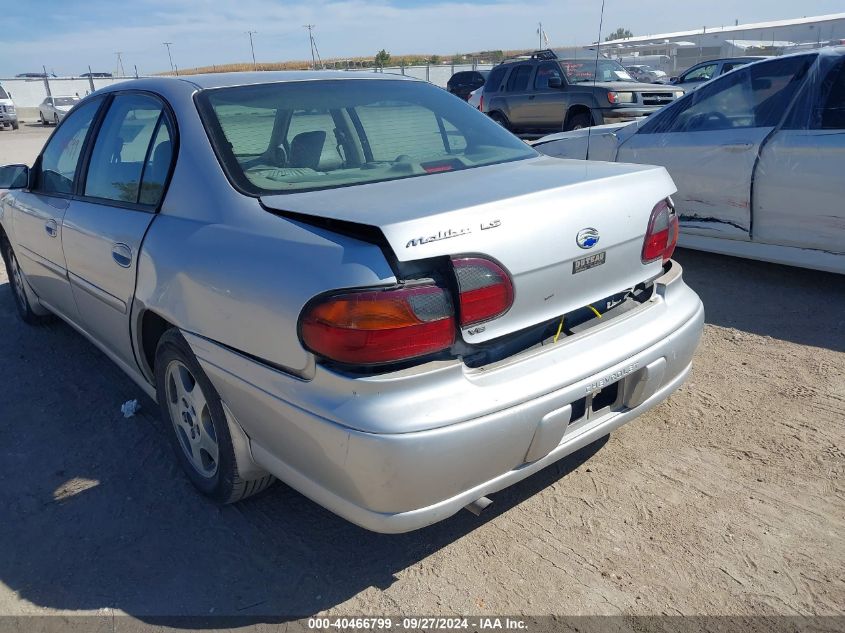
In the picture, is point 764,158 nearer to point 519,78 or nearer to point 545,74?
point 545,74

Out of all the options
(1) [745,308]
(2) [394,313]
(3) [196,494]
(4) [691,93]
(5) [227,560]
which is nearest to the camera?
(2) [394,313]

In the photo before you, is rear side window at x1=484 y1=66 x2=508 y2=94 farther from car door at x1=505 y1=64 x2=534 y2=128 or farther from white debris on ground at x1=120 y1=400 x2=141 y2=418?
white debris on ground at x1=120 y1=400 x2=141 y2=418

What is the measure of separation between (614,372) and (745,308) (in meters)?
2.70

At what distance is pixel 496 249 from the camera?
7.00 ft

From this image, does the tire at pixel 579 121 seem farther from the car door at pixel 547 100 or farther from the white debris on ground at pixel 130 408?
the white debris on ground at pixel 130 408

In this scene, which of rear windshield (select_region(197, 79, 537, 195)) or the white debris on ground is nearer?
rear windshield (select_region(197, 79, 537, 195))

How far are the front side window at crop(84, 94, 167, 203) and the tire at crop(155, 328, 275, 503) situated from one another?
77 cm

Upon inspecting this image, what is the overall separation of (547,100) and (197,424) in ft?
40.8

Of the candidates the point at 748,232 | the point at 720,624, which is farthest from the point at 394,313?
the point at 748,232

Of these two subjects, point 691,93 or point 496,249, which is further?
point 691,93

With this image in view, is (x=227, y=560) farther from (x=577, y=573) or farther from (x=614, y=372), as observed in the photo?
(x=614, y=372)

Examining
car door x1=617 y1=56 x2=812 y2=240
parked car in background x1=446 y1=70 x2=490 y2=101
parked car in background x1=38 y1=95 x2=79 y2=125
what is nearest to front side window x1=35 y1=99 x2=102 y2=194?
car door x1=617 y1=56 x2=812 y2=240

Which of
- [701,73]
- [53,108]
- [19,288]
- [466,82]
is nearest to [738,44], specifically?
[466,82]

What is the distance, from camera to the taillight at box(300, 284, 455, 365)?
2.00m
